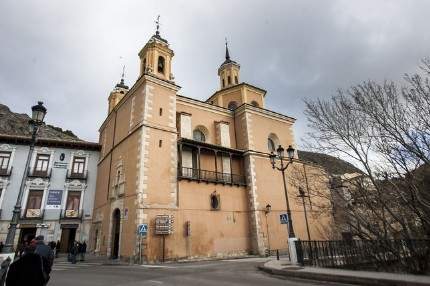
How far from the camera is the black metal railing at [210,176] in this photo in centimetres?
1942

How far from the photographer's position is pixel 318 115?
10688 millimetres

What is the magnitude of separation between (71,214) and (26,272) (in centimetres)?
2246

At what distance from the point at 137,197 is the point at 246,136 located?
11.0m

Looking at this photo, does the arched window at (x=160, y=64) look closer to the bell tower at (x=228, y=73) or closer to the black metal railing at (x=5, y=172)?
the bell tower at (x=228, y=73)

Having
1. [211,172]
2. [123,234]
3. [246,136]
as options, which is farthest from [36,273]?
[246,136]

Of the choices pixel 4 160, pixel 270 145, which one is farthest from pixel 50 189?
pixel 270 145

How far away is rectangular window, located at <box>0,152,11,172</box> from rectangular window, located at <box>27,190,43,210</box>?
293 cm

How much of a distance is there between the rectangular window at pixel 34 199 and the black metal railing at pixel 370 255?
21.3 metres

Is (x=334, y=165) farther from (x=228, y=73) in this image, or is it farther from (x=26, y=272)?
(x=228, y=73)

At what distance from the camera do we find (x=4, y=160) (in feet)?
75.3

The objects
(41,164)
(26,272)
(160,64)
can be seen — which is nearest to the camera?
(26,272)

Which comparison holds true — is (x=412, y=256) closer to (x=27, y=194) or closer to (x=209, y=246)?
(x=209, y=246)

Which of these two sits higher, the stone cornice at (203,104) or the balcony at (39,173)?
the stone cornice at (203,104)

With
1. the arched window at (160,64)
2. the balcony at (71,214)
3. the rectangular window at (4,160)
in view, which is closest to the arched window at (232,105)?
the arched window at (160,64)
